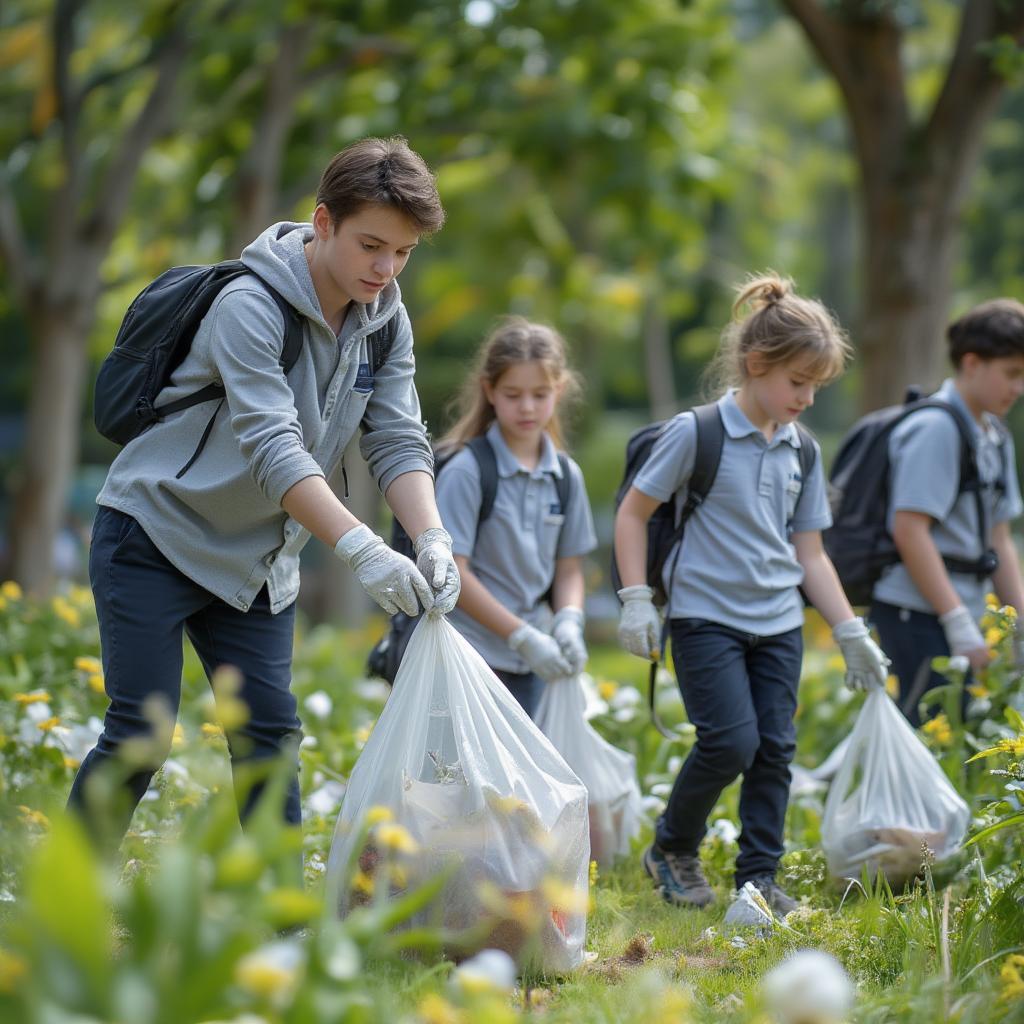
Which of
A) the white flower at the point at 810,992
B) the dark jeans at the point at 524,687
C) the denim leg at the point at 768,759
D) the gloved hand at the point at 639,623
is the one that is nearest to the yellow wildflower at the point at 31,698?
the dark jeans at the point at 524,687

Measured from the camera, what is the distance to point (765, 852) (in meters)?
3.48

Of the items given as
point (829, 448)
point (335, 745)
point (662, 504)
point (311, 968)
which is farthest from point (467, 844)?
point (829, 448)

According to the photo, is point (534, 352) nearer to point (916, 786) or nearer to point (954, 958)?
point (916, 786)

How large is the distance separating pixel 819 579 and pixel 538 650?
765 mm

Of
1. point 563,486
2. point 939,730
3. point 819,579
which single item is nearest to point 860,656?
point 819,579

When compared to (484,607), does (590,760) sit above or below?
below

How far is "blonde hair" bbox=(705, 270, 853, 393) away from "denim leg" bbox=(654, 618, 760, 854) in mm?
684

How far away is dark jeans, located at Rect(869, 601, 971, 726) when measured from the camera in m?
4.33

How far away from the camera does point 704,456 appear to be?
356 cm

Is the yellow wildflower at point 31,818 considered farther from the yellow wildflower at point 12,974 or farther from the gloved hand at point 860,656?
the gloved hand at point 860,656

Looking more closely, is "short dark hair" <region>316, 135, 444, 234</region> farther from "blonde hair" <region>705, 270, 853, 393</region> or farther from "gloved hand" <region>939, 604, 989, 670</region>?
"gloved hand" <region>939, 604, 989, 670</region>

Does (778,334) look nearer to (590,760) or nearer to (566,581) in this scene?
(566,581)

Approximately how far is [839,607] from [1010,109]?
22.1 metres

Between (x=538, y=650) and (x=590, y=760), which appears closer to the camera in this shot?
(x=538, y=650)
